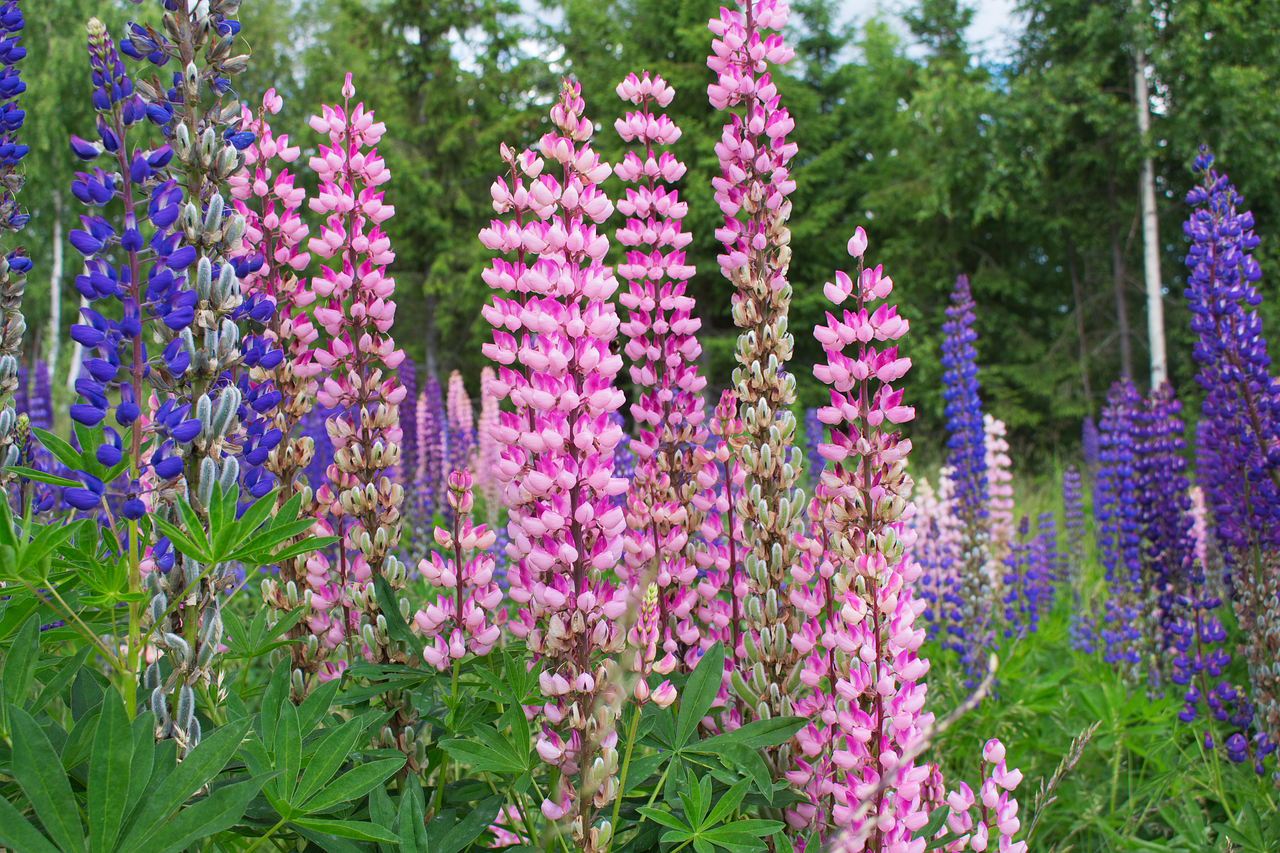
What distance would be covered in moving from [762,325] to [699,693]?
69 centimetres

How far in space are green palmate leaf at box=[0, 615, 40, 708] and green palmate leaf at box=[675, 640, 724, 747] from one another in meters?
0.92

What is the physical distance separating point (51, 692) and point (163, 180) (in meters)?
Answer: 0.75

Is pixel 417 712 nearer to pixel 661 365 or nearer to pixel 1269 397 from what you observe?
pixel 661 365

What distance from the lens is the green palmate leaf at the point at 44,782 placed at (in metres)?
0.85

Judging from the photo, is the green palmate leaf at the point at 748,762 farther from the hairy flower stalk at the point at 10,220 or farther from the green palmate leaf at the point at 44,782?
the hairy flower stalk at the point at 10,220

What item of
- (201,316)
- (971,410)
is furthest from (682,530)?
(971,410)

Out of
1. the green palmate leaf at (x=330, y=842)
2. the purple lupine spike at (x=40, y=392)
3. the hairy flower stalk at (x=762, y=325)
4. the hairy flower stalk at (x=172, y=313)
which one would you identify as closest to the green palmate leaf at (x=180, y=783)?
the hairy flower stalk at (x=172, y=313)

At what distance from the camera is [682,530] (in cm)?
153

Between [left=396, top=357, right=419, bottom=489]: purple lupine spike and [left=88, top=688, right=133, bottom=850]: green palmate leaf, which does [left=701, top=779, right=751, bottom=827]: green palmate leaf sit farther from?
[left=396, top=357, right=419, bottom=489]: purple lupine spike

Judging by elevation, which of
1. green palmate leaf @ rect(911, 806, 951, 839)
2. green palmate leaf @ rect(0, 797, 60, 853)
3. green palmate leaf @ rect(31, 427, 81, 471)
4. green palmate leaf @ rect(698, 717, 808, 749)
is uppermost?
green palmate leaf @ rect(31, 427, 81, 471)

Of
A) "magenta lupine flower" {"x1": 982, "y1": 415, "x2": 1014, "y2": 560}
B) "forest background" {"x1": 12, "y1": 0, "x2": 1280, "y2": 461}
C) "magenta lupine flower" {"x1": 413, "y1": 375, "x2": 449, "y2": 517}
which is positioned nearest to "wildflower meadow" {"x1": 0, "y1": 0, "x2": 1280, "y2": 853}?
"magenta lupine flower" {"x1": 982, "y1": 415, "x2": 1014, "y2": 560}

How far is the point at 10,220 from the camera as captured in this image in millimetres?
1500

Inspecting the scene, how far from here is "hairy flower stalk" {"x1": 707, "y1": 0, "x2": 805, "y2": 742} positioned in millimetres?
1388

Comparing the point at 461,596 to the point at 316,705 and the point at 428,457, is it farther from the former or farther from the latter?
the point at 428,457
